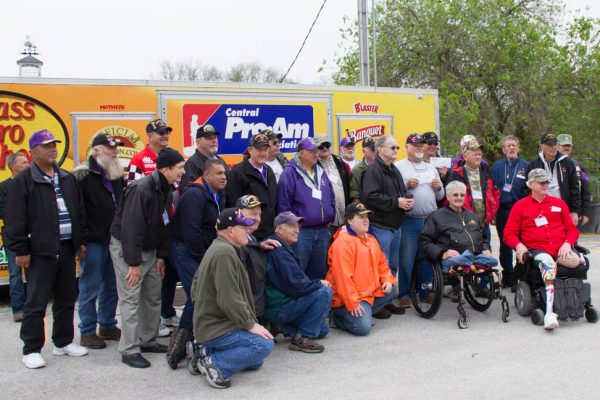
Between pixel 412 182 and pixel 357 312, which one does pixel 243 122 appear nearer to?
pixel 412 182

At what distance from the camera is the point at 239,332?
4422 millimetres

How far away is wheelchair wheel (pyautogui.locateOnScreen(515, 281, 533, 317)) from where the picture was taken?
6117 mm

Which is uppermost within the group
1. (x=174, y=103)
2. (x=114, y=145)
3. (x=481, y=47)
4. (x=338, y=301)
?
(x=481, y=47)

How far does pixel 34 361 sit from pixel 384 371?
2.90m

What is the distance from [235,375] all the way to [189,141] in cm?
388

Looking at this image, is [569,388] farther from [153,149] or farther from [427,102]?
[427,102]

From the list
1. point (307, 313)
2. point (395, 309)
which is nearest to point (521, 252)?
point (395, 309)

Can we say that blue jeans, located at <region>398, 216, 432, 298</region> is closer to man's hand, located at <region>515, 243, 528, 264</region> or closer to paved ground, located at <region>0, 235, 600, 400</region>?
paved ground, located at <region>0, 235, 600, 400</region>

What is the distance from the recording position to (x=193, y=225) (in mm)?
5051

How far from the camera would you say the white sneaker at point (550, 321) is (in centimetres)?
559

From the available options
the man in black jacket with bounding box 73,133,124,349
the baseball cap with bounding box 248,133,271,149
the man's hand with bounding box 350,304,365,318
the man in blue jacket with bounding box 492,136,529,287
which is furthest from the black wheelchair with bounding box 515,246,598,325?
the man in black jacket with bounding box 73,133,124,349

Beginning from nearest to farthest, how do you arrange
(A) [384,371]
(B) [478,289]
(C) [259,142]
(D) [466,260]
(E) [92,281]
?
(A) [384,371] → (E) [92,281] → (C) [259,142] → (D) [466,260] → (B) [478,289]

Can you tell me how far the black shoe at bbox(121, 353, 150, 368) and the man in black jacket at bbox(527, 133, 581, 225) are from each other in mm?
5310

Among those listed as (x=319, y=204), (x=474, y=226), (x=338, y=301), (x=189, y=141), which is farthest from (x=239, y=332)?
(x=189, y=141)
